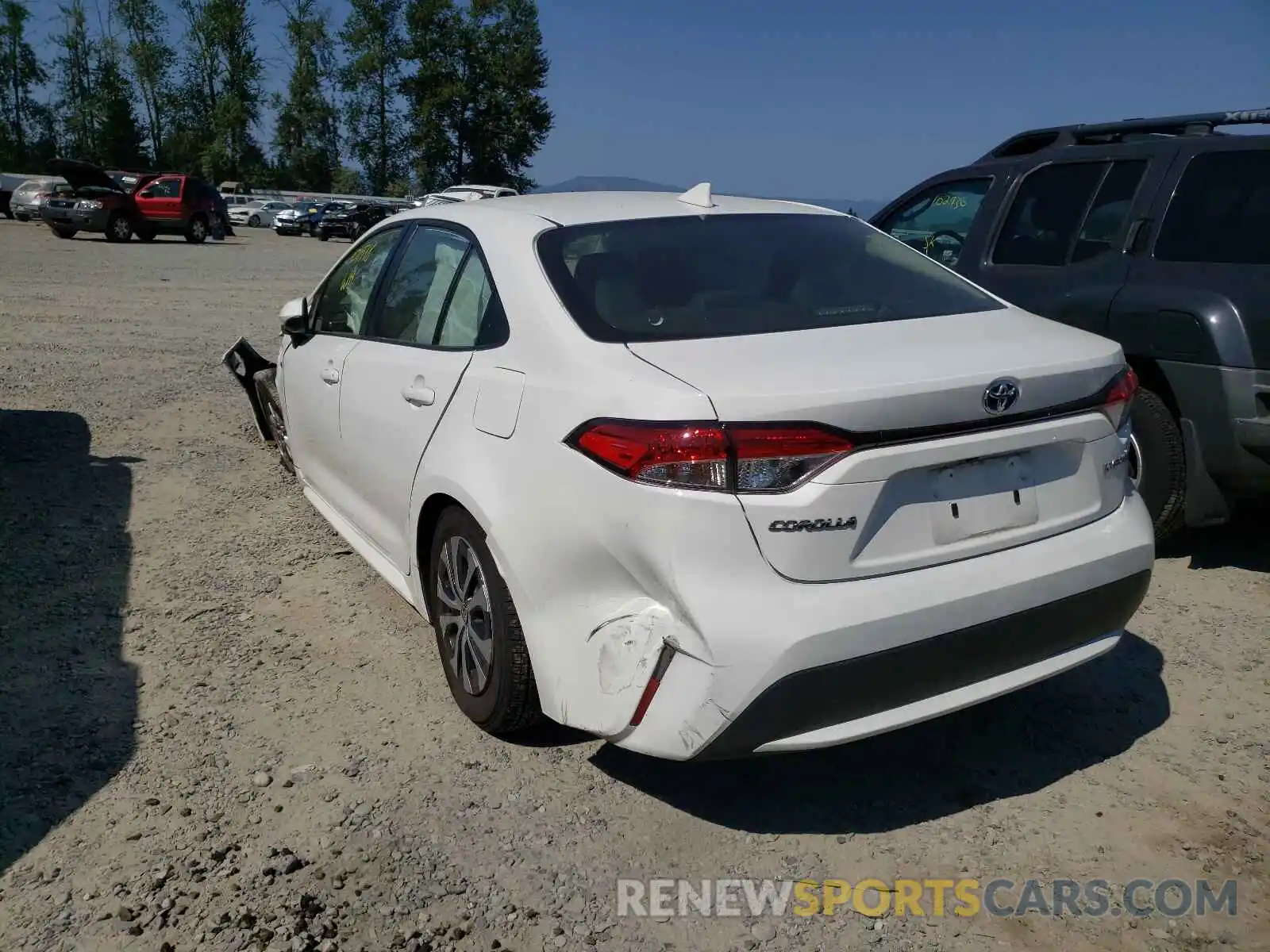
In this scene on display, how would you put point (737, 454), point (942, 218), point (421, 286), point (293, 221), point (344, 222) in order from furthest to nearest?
point (293, 221)
point (344, 222)
point (942, 218)
point (421, 286)
point (737, 454)

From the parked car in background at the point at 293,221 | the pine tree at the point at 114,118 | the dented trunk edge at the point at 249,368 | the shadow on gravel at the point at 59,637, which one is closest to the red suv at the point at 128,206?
the parked car in background at the point at 293,221

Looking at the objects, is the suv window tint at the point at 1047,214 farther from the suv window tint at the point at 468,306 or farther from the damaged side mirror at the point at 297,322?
the damaged side mirror at the point at 297,322

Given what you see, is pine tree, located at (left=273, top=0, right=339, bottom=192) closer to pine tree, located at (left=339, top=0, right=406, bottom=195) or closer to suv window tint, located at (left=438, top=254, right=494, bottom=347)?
pine tree, located at (left=339, top=0, right=406, bottom=195)

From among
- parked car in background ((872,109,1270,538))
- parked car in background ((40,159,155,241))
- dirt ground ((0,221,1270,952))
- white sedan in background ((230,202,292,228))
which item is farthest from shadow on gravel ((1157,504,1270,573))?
white sedan in background ((230,202,292,228))

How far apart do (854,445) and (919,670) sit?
0.59 meters

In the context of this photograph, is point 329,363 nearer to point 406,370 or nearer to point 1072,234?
point 406,370

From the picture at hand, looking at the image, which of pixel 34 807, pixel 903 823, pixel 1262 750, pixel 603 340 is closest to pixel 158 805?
pixel 34 807

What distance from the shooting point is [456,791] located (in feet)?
10.2

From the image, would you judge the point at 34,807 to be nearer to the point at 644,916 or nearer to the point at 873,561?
the point at 644,916

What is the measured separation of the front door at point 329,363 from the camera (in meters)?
4.29

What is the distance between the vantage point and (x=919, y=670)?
8.57 ft

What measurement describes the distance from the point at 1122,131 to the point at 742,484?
14.2 ft

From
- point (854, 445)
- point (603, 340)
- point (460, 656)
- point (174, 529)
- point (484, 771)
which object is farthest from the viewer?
point (174, 529)

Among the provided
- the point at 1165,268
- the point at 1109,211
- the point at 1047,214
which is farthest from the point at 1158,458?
the point at 1047,214
